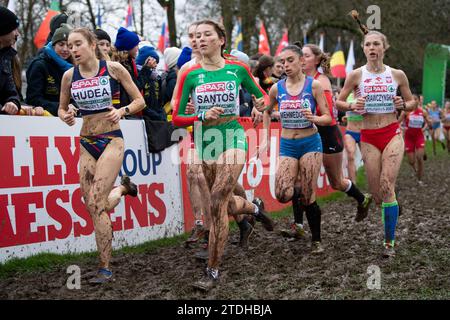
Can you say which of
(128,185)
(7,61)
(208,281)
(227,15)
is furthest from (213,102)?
(227,15)

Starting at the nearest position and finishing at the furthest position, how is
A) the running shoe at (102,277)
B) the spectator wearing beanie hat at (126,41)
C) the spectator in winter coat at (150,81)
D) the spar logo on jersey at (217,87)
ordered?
1. the running shoe at (102,277)
2. the spar logo on jersey at (217,87)
3. the spectator wearing beanie hat at (126,41)
4. the spectator in winter coat at (150,81)

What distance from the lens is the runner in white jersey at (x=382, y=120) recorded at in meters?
7.00

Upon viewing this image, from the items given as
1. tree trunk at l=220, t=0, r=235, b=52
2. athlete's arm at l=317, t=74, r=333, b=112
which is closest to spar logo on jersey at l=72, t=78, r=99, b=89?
athlete's arm at l=317, t=74, r=333, b=112

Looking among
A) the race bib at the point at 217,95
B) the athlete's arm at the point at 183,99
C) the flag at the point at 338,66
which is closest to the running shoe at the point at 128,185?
the athlete's arm at the point at 183,99

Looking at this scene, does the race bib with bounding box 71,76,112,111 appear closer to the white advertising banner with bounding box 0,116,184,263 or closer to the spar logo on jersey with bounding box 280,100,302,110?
the white advertising banner with bounding box 0,116,184,263

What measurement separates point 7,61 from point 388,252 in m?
4.41

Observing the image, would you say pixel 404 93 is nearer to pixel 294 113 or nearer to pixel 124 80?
pixel 294 113

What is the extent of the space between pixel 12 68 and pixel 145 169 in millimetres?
2251

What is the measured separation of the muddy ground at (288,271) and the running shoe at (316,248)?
8 centimetres

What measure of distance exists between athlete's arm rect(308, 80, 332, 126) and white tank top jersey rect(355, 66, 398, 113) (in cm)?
47

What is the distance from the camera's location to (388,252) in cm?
674

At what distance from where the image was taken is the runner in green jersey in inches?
224

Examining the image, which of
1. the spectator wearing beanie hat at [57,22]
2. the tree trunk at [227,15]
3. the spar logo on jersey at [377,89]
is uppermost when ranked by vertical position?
the tree trunk at [227,15]

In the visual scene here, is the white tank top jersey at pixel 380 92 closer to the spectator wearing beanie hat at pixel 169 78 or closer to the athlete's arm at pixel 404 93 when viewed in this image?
the athlete's arm at pixel 404 93
